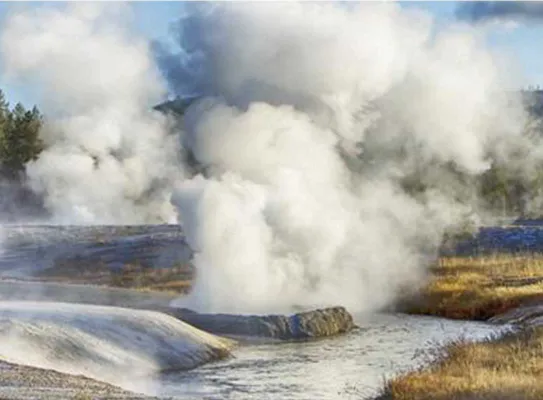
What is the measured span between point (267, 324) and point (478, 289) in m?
11.1

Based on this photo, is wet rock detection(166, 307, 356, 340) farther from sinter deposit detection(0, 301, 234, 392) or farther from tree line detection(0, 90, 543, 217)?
tree line detection(0, 90, 543, 217)

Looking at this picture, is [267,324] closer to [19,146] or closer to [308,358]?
[308,358]

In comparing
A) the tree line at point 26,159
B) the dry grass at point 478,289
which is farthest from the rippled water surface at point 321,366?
the tree line at point 26,159

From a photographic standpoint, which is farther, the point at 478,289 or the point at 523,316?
the point at 478,289

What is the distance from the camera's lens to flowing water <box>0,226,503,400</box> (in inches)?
712

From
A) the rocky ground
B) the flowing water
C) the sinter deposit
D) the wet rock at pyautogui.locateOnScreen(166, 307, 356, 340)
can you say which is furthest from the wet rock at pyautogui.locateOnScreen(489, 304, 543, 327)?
the rocky ground

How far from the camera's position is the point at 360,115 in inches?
1425

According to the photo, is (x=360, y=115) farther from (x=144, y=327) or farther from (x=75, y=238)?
(x=75, y=238)

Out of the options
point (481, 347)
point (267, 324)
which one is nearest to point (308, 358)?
point (267, 324)

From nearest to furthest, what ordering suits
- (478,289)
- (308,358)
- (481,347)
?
1. (481,347)
2. (308,358)
3. (478,289)

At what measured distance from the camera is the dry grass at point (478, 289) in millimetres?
32312

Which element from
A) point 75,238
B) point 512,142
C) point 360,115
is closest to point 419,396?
point 360,115

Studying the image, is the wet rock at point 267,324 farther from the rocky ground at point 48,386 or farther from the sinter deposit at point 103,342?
the rocky ground at point 48,386

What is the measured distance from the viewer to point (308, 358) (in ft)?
73.9
